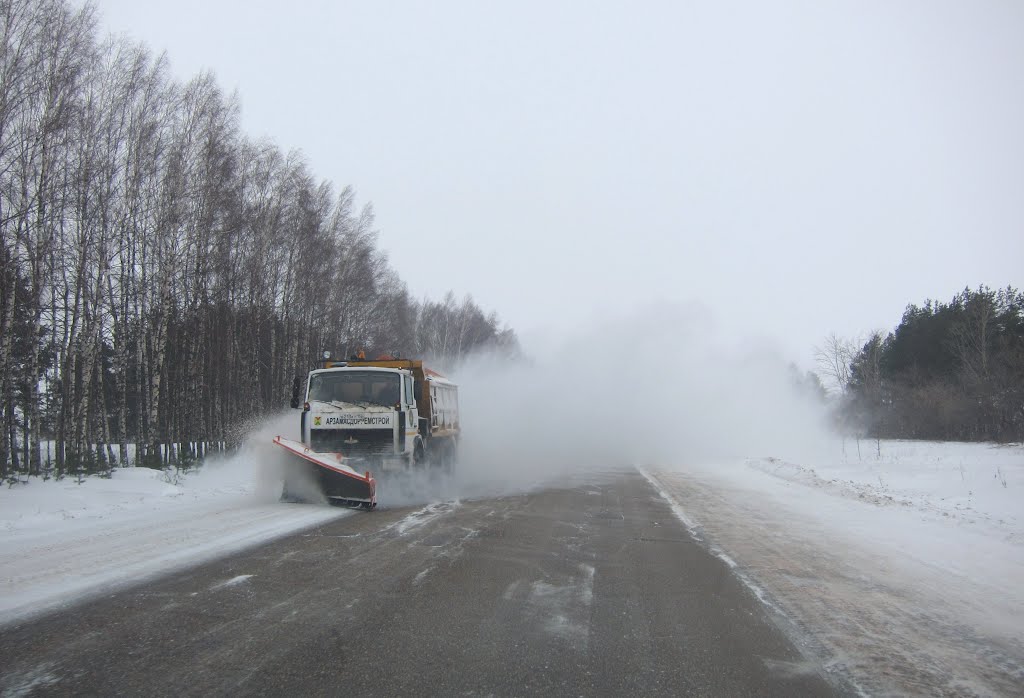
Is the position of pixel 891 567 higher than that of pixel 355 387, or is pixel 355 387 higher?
pixel 355 387

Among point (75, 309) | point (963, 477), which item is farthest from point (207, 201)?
point (963, 477)

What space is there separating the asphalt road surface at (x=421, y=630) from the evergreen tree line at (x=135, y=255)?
973 centimetres

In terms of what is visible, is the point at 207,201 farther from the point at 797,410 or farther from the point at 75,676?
the point at 797,410

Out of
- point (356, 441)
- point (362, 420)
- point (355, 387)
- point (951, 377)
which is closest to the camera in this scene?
point (356, 441)

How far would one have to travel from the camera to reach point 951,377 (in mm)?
44219

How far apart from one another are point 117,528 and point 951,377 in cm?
4907

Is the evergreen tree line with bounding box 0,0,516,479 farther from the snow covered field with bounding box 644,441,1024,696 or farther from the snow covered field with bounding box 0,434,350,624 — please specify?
the snow covered field with bounding box 644,441,1024,696

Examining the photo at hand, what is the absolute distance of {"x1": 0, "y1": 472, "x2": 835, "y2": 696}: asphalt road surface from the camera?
374 centimetres

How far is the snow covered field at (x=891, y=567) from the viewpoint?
428cm

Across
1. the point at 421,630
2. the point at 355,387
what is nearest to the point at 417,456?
the point at 355,387

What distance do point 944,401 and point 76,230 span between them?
39.6m

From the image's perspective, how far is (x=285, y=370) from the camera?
89.9 ft

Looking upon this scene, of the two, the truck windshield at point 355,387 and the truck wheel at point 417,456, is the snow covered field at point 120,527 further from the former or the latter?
the truck wheel at point 417,456

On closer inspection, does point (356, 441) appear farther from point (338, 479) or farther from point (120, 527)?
point (120, 527)
